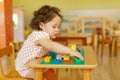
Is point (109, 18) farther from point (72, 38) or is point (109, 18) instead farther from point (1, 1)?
point (1, 1)

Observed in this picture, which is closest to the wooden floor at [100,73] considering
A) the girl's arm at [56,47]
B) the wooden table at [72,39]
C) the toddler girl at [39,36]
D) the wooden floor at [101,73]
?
the wooden floor at [101,73]

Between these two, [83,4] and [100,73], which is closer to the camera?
[100,73]

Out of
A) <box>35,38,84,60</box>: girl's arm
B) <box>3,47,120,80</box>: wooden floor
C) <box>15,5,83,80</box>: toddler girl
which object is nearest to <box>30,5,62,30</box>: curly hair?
<box>15,5,83,80</box>: toddler girl

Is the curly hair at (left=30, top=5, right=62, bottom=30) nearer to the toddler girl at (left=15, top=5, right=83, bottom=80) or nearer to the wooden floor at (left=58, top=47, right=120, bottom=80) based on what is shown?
the toddler girl at (left=15, top=5, right=83, bottom=80)

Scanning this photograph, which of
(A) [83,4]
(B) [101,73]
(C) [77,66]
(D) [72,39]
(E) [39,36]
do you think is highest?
(A) [83,4]

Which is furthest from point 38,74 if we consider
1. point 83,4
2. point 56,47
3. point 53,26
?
point 83,4

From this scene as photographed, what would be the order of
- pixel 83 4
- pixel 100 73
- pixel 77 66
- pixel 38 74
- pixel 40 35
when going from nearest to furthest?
pixel 77 66, pixel 38 74, pixel 40 35, pixel 100 73, pixel 83 4

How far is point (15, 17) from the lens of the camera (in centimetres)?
659

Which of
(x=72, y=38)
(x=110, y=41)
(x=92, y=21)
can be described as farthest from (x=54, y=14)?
(x=92, y=21)

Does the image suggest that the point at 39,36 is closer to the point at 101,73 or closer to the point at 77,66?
the point at 77,66

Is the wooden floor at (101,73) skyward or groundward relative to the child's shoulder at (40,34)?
groundward

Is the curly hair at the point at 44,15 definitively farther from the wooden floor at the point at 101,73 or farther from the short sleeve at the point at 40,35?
the wooden floor at the point at 101,73

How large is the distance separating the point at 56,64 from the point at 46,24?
394 millimetres

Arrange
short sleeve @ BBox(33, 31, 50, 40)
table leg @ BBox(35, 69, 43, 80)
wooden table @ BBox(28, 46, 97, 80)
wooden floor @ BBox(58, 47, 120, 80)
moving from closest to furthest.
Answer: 1. wooden table @ BBox(28, 46, 97, 80)
2. table leg @ BBox(35, 69, 43, 80)
3. short sleeve @ BBox(33, 31, 50, 40)
4. wooden floor @ BBox(58, 47, 120, 80)
